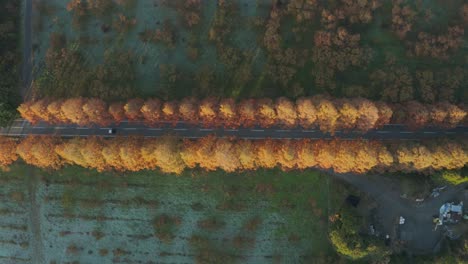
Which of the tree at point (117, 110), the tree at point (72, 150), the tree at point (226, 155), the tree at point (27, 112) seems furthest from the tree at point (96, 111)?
the tree at point (226, 155)

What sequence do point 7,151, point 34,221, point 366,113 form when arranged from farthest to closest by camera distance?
1. point 34,221
2. point 7,151
3. point 366,113

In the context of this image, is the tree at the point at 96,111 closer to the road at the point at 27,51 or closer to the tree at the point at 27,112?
the tree at the point at 27,112

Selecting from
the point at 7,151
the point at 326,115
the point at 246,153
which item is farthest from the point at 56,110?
the point at 326,115

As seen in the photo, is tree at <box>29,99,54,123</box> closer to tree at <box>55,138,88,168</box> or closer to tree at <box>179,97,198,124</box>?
tree at <box>55,138,88,168</box>

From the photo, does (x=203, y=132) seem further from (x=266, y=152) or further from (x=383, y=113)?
(x=383, y=113)

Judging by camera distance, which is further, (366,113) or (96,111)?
(96,111)

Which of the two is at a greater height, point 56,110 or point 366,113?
point 366,113

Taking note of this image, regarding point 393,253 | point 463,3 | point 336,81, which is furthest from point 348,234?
point 463,3
